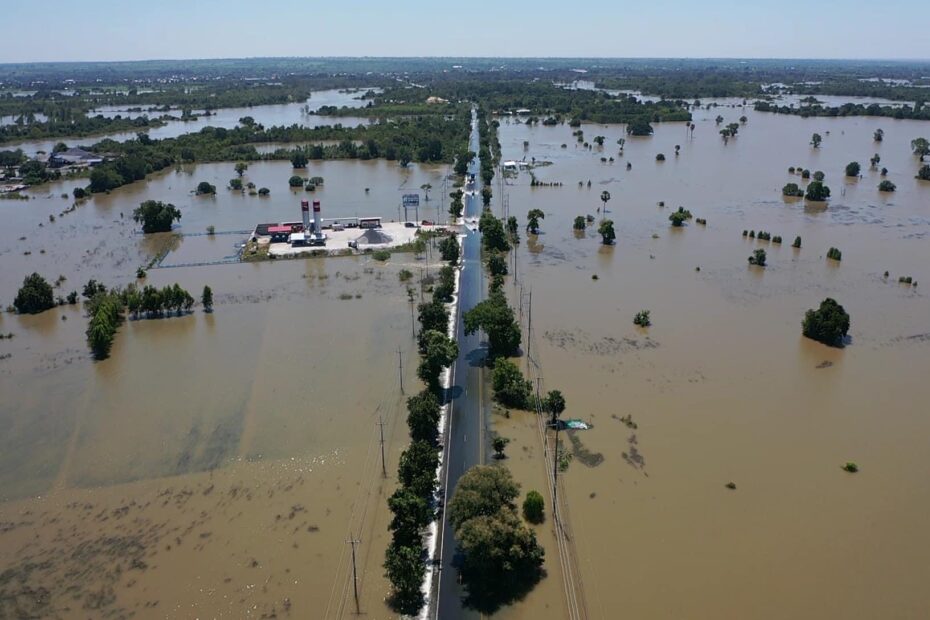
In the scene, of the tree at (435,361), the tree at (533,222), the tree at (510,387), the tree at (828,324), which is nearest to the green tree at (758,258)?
the tree at (828,324)

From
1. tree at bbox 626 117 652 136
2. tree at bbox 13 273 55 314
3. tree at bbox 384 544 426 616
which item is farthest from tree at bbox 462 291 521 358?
tree at bbox 626 117 652 136

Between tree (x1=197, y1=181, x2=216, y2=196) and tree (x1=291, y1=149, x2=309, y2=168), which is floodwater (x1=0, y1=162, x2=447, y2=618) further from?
tree (x1=291, y1=149, x2=309, y2=168)

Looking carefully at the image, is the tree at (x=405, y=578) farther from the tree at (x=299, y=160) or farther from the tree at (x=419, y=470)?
the tree at (x=299, y=160)

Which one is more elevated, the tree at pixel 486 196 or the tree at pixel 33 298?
the tree at pixel 486 196

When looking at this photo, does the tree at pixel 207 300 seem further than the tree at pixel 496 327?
Yes

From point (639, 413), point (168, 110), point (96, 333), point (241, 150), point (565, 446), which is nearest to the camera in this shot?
point (565, 446)

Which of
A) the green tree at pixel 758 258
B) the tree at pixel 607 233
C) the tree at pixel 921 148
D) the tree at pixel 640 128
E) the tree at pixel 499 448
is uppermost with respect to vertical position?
the tree at pixel 640 128

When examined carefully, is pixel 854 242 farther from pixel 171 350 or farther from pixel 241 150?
pixel 241 150

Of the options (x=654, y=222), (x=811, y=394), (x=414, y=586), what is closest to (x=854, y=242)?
(x=654, y=222)
